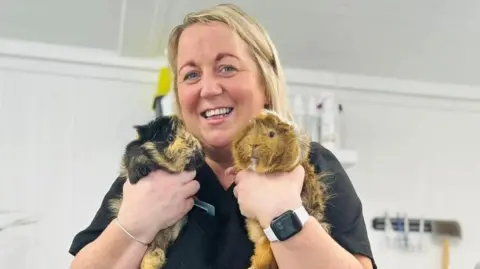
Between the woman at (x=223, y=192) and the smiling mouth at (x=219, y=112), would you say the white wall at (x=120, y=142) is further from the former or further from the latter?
the smiling mouth at (x=219, y=112)

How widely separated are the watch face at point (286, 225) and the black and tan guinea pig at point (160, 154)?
18cm

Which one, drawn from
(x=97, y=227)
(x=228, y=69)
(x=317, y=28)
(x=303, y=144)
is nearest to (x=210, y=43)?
(x=228, y=69)

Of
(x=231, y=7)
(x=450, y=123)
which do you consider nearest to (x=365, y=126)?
(x=450, y=123)

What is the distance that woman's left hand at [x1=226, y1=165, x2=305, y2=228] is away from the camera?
0.81m

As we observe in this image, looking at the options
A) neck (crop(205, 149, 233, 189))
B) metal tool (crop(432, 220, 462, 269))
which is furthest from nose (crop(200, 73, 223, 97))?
metal tool (crop(432, 220, 462, 269))

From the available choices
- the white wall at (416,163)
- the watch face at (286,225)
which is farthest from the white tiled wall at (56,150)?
the watch face at (286,225)

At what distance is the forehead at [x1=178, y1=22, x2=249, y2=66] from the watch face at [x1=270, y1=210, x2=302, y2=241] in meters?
0.33

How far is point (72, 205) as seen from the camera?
76.4 inches

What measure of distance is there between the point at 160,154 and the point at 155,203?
84mm

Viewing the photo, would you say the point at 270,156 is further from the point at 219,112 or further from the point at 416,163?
the point at 416,163

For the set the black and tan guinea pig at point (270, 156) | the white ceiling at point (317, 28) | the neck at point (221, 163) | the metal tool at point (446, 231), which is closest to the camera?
the black and tan guinea pig at point (270, 156)

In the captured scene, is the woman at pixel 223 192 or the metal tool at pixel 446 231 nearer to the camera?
the woman at pixel 223 192

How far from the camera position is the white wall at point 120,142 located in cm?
193

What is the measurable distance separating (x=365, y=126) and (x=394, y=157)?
168mm
